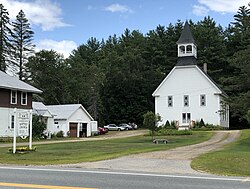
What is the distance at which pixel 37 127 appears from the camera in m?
45.1

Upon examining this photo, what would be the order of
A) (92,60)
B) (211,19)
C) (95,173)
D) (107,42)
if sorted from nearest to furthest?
(95,173), (211,19), (92,60), (107,42)

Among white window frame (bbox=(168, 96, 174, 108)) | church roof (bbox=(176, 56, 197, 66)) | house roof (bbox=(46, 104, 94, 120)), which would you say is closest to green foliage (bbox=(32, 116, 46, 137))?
house roof (bbox=(46, 104, 94, 120))

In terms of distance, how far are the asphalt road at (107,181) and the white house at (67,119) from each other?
36694 mm

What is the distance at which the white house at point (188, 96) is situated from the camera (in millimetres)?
53688

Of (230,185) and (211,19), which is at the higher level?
(211,19)

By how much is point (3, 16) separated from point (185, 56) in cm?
3508

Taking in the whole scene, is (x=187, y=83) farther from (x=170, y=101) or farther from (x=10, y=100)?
(x=10, y=100)

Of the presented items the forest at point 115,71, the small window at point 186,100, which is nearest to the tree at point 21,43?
the forest at point 115,71

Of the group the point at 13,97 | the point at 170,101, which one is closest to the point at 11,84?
the point at 13,97

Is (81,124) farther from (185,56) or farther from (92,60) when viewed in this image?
(92,60)

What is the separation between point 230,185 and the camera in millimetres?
11047

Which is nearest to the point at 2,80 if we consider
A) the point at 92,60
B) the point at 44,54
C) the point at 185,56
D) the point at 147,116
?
the point at 147,116

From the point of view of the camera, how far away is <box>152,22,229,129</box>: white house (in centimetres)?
5369

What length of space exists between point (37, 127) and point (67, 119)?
6913mm
